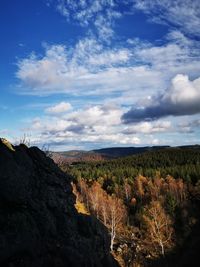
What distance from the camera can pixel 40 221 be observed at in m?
22.0

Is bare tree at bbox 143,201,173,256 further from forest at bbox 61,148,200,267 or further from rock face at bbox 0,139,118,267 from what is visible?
rock face at bbox 0,139,118,267

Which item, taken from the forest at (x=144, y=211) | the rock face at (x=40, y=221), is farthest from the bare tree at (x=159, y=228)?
the rock face at (x=40, y=221)

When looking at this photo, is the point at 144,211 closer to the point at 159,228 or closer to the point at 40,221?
the point at 159,228

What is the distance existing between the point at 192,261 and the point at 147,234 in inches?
3363

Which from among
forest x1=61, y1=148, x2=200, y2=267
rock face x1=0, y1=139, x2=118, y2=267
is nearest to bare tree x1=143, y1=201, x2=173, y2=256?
forest x1=61, y1=148, x2=200, y2=267

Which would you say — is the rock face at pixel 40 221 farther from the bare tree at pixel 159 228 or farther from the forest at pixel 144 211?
the bare tree at pixel 159 228

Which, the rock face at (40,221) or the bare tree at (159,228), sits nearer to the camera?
the rock face at (40,221)

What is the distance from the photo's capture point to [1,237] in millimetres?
Result: 18625

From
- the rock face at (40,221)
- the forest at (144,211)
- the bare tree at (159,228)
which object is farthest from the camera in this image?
the bare tree at (159,228)

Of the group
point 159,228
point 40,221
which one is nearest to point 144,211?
point 159,228

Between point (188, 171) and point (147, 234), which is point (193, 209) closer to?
point (147, 234)

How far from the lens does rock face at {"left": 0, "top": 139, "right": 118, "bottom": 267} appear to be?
63.8 feet

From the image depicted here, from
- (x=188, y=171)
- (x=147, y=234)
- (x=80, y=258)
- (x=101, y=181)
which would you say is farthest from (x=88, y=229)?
(x=101, y=181)

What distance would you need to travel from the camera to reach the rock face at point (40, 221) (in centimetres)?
1944
